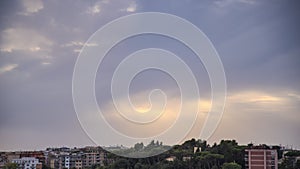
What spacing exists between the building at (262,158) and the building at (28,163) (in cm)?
367

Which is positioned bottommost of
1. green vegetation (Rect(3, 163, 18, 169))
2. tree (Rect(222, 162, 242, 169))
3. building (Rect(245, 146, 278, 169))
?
green vegetation (Rect(3, 163, 18, 169))

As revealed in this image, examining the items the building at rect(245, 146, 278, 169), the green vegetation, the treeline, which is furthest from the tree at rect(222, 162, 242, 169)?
the green vegetation

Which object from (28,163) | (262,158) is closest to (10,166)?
(28,163)

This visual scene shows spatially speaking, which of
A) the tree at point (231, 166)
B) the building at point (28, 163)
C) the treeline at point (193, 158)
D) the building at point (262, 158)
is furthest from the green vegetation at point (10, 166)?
the building at point (262, 158)

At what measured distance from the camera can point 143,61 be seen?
162 inches

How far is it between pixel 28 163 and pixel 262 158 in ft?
13.0

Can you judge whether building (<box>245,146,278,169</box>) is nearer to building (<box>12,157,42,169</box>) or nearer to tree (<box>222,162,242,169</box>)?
tree (<box>222,162,242,169</box>)

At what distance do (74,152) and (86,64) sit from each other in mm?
5432

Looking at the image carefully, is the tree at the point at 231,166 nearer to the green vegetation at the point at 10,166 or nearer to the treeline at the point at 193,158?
the treeline at the point at 193,158

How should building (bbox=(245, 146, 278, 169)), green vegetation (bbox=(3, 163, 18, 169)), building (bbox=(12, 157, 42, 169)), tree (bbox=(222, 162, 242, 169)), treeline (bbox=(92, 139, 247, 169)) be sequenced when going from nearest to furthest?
building (bbox=(245, 146, 278, 169)) → tree (bbox=(222, 162, 242, 169)) → treeline (bbox=(92, 139, 247, 169)) → green vegetation (bbox=(3, 163, 18, 169)) → building (bbox=(12, 157, 42, 169))

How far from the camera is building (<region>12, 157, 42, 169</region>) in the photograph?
24.9 ft

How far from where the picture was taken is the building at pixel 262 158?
5.75 m

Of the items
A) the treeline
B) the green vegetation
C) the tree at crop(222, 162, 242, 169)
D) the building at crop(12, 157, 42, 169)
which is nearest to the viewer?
the tree at crop(222, 162, 242, 169)

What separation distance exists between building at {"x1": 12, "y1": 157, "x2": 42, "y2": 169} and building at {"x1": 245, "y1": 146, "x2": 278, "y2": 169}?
367 cm
